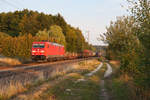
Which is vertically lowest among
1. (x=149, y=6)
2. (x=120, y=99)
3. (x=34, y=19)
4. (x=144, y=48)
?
(x=120, y=99)

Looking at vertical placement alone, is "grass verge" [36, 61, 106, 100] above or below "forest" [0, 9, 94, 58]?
below

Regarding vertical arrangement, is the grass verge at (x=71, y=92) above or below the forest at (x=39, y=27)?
below

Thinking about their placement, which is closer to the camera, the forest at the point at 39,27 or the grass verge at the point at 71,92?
the grass verge at the point at 71,92

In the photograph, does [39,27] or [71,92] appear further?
[39,27]

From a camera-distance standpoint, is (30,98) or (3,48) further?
(3,48)

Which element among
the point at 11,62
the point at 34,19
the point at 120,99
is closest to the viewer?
the point at 120,99

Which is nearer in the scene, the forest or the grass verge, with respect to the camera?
the grass verge

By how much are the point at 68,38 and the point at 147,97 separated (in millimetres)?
72932

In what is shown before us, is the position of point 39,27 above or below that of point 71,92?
above

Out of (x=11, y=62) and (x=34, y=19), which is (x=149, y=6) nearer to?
(x=11, y=62)

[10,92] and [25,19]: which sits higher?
[25,19]

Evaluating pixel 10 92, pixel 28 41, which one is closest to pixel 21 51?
pixel 28 41

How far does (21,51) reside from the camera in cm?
4197

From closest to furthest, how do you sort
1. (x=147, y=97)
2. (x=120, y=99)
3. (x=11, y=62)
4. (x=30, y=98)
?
(x=147, y=97) → (x=30, y=98) → (x=120, y=99) → (x=11, y=62)
